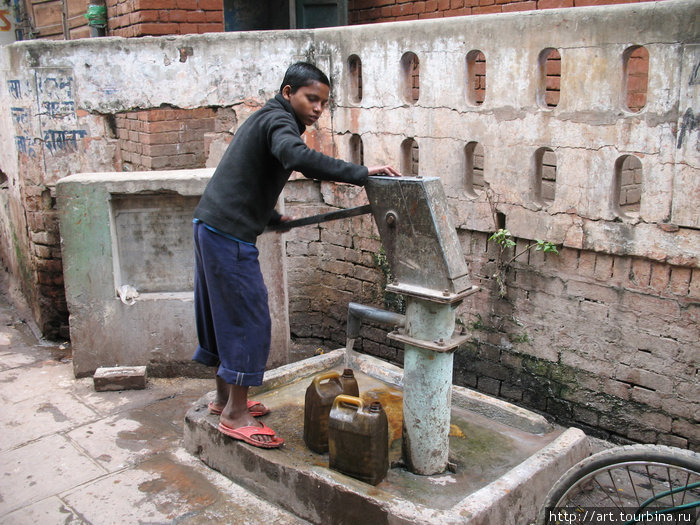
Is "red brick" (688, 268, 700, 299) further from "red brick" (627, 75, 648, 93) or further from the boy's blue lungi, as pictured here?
"red brick" (627, 75, 648, 93)

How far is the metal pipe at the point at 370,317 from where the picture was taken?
10.4 ft

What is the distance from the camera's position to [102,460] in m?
3.65

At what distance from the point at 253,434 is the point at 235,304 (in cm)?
66

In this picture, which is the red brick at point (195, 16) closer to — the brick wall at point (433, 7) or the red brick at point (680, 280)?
the brick wall at point (433, 7)

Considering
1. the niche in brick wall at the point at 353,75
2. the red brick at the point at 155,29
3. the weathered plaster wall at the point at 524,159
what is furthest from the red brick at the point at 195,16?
the niche in brick wall at the point at 353,75

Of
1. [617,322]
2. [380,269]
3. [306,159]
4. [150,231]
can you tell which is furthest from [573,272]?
[150,231]

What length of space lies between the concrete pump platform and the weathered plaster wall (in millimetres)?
671

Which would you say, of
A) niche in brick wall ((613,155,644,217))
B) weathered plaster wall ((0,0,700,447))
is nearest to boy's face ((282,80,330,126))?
weathered plaster wall ((0,0,700,447))

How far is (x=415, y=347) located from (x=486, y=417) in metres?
0.99

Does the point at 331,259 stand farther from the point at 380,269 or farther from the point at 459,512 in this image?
the point at 459,512

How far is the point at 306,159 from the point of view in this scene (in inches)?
115

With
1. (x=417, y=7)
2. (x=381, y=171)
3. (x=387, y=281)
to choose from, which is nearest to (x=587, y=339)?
(x=387, y=281)

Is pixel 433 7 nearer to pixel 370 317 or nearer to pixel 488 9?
pixel 488 9

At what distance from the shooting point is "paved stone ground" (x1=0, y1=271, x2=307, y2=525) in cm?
319
